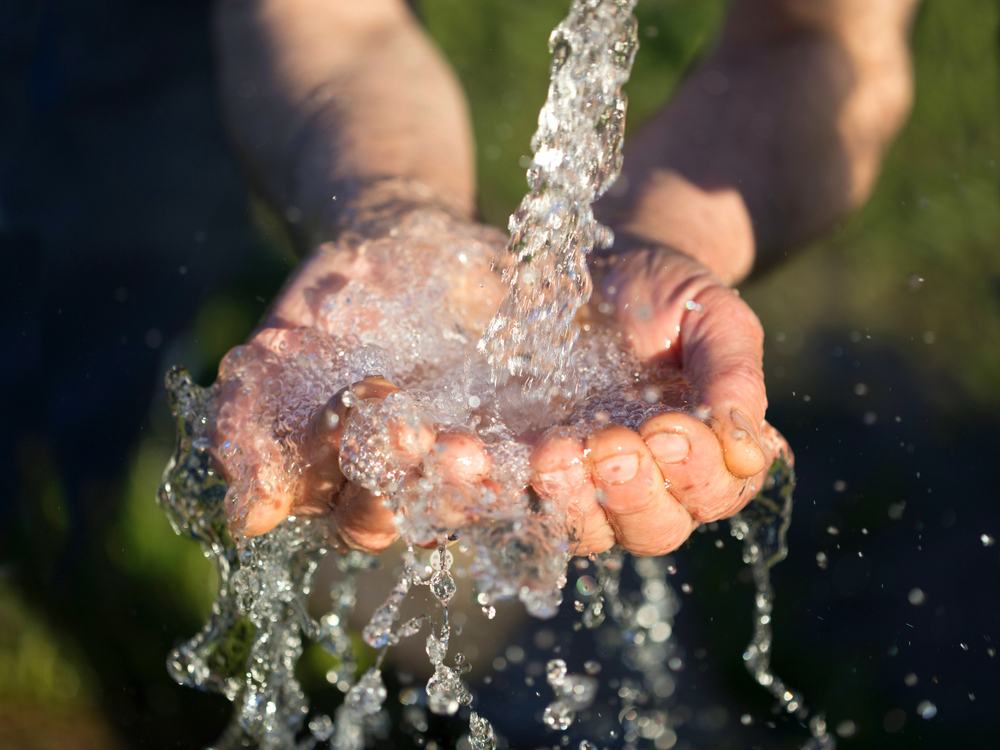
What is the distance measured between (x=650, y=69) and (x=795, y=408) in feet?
3.65

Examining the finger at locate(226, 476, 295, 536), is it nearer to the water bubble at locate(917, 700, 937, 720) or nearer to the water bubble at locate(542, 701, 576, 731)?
the water bubble at locate(542, 701, 576, 731)

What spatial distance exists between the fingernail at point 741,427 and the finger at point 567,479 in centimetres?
12

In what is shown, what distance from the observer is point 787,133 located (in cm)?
125

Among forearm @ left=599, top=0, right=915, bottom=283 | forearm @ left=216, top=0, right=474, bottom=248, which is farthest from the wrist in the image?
forearm @ left=216, top=0, right=474, bottom=248

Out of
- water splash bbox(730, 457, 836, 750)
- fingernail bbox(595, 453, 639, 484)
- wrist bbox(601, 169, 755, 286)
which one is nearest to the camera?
fingernail bbox(595, 453, 639, 484)

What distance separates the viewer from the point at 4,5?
1450 mm

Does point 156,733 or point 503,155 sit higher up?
point 503,155

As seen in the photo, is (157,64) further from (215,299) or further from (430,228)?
(430,228)

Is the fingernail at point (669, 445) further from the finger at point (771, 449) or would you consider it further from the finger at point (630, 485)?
the finger at point (771, 449)

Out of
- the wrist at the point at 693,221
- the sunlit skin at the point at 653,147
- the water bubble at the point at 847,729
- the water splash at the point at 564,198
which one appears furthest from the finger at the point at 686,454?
the water bubble at the point at 847,729

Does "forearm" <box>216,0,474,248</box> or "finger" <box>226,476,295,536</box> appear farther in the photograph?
"forearm" <box>216,0,474,248</box>

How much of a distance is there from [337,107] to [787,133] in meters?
0.76

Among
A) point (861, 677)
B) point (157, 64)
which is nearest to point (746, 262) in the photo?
point (861, 677)

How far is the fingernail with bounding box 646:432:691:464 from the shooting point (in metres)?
0.55
